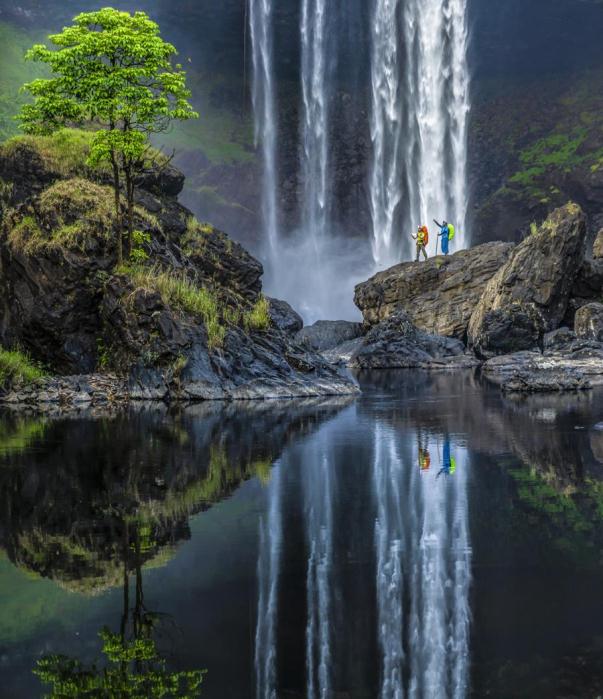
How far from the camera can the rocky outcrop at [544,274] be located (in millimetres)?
37688

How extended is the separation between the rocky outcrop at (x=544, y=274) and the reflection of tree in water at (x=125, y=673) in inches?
1259

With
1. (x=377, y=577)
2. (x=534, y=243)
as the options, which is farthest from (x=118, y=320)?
(x=534, y=243)

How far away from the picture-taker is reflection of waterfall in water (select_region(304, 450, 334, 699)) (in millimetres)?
4584

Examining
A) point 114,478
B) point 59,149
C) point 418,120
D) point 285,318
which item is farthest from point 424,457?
point 418,120

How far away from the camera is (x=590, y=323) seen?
112 ft

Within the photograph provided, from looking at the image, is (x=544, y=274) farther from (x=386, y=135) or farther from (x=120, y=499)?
(x=120, y=499)

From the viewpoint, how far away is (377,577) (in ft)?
20.0

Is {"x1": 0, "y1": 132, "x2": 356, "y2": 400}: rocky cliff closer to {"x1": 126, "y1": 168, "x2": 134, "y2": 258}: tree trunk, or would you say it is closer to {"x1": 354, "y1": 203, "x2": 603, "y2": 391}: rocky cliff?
{"x1": 126, "y1": 168, "x2": 134, "y2": 258}: tree trunk

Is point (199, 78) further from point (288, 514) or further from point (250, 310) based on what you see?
point (288, 514)

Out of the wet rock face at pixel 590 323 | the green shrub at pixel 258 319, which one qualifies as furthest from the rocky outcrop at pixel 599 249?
the green shrub at pixel 258 319

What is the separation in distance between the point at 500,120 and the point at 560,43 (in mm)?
7212

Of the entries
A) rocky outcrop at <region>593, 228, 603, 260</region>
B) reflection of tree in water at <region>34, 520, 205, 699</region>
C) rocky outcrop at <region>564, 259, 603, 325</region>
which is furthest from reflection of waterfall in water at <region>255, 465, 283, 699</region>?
rocky outcrop at <region>593, 228, 603, 260</region>

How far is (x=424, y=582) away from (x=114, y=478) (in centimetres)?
497

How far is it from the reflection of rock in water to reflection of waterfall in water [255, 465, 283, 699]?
697mm
